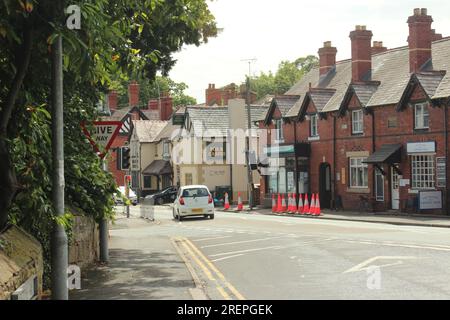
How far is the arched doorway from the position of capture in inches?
1633

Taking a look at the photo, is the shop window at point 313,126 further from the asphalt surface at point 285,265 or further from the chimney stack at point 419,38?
the asphalt surface at point 285,265

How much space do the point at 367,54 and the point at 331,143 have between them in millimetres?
6092

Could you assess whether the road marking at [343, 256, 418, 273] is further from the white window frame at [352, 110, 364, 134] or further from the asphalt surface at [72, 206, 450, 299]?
the white window frame at [352, 110, 364, 134]

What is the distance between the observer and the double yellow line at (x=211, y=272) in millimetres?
10954

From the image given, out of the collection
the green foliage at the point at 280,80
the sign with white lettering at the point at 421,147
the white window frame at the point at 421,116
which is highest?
the green foliage at the point at 280,80

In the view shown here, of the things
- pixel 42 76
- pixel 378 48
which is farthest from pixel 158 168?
pixel 42 76

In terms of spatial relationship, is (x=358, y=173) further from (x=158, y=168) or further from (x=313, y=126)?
(x=158, y=168)

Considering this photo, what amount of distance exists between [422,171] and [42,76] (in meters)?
26.9

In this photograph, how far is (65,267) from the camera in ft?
28.0

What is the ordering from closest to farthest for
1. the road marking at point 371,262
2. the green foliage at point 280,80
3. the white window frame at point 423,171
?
the road marking at point 371,262 < the white window frame at point 423,171 < the green foliage at point 280,80

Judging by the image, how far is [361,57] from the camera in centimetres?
4062

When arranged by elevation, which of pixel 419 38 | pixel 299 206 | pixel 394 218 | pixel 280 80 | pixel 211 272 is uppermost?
pixel 280 80

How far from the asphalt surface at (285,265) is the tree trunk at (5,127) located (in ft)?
9.83

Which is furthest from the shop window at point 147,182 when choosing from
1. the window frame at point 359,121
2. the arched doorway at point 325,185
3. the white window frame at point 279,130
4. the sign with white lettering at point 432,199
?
the sign with white lettering at point 432,199
